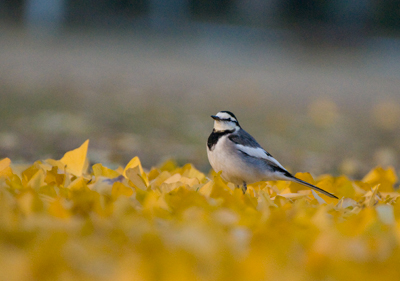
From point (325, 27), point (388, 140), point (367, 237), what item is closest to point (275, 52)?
point (325, 27)

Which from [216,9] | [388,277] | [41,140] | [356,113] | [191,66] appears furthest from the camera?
[216,9]

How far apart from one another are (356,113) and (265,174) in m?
6.92

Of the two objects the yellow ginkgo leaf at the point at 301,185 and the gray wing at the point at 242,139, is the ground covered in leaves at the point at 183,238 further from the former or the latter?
the gray wing at the point at 242,139

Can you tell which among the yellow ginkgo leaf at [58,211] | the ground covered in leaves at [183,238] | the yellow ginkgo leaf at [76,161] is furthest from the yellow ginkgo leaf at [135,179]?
the yellow ginkgo leaf at [58,211]

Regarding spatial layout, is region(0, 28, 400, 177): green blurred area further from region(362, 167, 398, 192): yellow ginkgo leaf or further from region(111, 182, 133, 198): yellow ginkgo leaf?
region(362, 167, 398, 192): yellow ginkgo leaf

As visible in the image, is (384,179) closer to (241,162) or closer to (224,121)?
(241,162)

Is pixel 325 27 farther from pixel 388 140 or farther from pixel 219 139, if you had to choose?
pixel 219 139

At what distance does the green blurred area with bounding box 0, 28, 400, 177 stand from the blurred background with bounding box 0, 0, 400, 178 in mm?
32

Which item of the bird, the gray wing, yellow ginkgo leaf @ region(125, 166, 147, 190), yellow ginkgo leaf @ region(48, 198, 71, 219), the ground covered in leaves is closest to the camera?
the ground covered in leaves

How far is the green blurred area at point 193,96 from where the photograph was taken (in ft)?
17.2

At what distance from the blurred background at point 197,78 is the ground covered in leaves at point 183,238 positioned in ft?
5.24

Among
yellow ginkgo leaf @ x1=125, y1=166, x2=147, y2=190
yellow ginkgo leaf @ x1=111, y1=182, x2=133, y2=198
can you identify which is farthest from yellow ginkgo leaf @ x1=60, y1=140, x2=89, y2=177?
yellow ginkgo leaf @ x1=111, y1=182, x2=133, y2=198

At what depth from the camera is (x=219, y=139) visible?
3.28 meters

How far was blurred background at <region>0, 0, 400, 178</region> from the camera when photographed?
547cm
